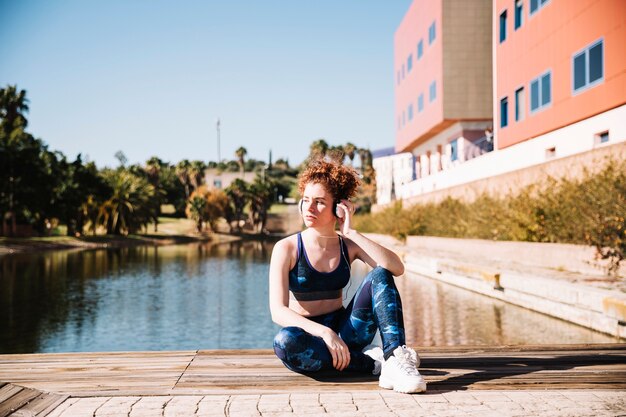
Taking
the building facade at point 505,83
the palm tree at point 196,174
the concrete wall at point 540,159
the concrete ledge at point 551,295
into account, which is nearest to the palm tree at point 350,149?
the palm tree at point 196,174

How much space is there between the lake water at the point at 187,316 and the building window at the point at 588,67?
7.99m

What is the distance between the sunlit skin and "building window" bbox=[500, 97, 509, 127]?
26.3 m

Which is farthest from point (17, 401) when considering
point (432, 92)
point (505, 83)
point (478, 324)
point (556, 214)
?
point (432, 92)

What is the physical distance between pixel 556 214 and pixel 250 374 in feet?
49.2

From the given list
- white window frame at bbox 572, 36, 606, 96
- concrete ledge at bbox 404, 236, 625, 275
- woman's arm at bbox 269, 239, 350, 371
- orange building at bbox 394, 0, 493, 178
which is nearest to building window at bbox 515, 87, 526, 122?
white window frame at bbox 572, 36, 606, 96

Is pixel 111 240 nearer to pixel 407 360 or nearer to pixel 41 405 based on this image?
pixel 41 405

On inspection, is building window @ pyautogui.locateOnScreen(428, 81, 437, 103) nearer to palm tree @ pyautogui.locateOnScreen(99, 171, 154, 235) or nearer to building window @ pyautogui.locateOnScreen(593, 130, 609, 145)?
building window @ pyautogui.locateOnScreen(593, 130, 609, 145)

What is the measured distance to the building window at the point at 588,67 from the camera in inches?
825

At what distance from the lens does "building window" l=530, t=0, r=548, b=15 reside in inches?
1013

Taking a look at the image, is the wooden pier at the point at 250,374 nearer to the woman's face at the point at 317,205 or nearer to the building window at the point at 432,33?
the woman's face at the point at 317,205

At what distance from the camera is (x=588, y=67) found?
21.7 m

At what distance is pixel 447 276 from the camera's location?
19.7 metres

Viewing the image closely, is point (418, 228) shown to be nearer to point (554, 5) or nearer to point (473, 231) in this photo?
point (473, 231)

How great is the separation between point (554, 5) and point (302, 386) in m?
23.2
